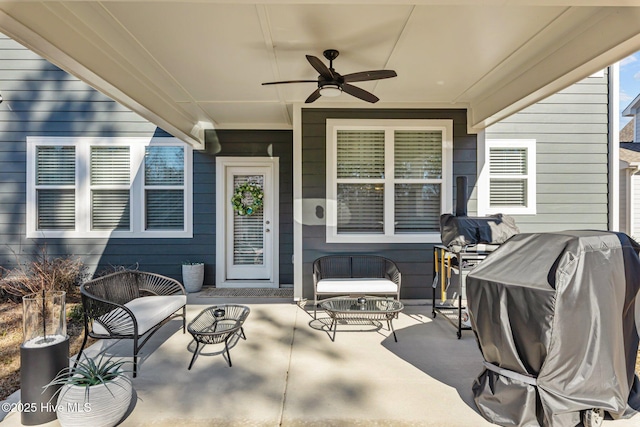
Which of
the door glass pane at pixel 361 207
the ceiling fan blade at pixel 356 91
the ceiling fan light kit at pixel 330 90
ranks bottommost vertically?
the door glass pane at pixel 361 207

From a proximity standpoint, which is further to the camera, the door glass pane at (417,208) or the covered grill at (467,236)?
the door glass pane at (417,208)

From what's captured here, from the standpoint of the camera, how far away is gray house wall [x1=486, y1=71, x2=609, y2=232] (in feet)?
17.9

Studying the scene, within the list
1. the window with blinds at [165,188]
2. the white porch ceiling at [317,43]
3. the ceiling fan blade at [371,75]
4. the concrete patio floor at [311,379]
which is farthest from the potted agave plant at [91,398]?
the window with blinds at [165,188]

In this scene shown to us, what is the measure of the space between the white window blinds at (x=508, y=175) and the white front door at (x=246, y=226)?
3704mm

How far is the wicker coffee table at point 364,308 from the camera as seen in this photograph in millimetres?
3412

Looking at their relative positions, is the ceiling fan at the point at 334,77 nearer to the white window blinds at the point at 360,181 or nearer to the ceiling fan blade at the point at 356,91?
the ceiling fan blade at the point at 356,91

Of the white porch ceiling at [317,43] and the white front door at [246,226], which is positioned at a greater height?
the white porch ceiling at [317,43]

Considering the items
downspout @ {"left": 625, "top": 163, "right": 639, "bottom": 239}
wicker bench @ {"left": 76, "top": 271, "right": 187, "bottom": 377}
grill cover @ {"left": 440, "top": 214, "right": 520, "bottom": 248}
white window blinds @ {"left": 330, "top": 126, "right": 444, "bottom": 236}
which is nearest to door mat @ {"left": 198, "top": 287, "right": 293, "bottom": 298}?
wicker bench @ {"left": 76, "top": 271, "right": 187, "bottom": 377}

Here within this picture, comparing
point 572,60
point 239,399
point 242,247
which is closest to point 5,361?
point 239,399

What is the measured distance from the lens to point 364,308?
369 cm

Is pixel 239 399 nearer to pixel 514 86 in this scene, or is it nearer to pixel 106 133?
pixel 514 86

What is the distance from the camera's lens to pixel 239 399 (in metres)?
2.48

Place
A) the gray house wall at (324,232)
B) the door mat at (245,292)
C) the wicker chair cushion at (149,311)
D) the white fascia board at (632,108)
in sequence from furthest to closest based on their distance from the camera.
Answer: the white fascia board at (632,108), the door mat at (245,292), the gray house wall at (324,232), the wicker chair cushion at (149,311)

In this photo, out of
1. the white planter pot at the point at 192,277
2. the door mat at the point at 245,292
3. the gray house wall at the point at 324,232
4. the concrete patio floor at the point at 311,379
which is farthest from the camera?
the white planter pot at the point at 192,277
